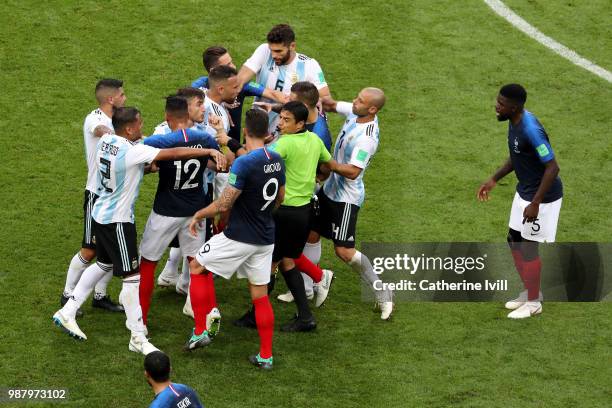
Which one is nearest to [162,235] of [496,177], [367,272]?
[367,272]

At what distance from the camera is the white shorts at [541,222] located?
1126cm

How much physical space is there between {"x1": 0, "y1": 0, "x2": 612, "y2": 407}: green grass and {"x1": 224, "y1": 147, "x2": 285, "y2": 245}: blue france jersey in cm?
122

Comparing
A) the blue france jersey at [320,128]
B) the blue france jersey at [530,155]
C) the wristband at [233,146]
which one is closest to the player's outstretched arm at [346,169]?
the blue france jersey at [320,128]

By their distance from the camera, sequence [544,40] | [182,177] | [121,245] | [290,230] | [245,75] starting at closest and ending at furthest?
[121,245] → [182,177] → [290,230] → [245,75] → [544,40]

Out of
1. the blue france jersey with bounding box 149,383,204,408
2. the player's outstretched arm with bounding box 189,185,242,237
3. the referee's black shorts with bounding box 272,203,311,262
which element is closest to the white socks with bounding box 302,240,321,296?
the referee's black shorts with bounding box 272,203,311,262

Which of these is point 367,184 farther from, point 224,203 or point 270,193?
point 224,203

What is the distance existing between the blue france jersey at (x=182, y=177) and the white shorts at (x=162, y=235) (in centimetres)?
6

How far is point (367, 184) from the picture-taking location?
549 inches

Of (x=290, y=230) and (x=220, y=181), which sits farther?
(x=220, y=181)

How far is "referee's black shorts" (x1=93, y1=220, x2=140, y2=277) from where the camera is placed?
10211 millimetres

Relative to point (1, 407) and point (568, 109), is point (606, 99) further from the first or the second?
point (1, 407)

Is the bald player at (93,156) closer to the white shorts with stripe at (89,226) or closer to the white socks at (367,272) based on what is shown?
the white shorts with stripe at (89,226)

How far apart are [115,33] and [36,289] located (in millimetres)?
5968

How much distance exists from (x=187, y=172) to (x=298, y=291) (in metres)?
1.59
